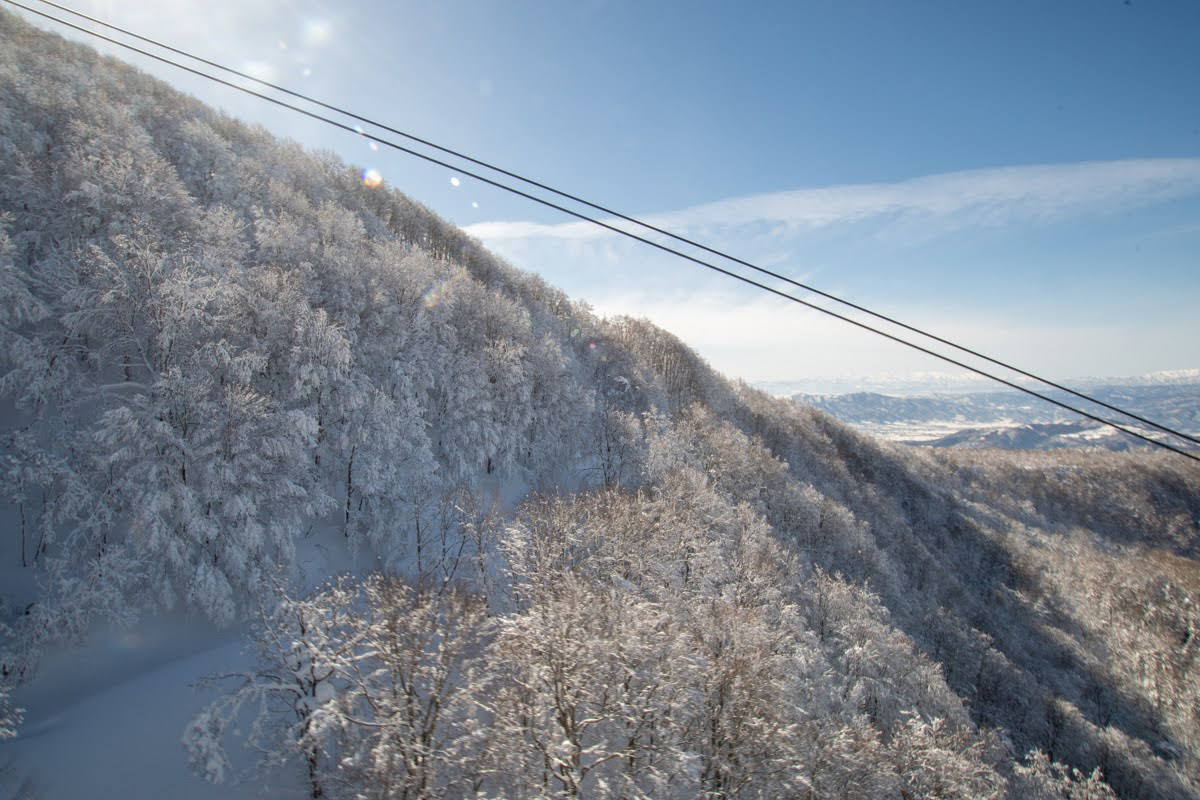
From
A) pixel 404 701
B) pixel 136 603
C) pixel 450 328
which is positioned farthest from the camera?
pixel 450 328

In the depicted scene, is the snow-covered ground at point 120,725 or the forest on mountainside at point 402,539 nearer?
the snow-covered ground at point 120,725

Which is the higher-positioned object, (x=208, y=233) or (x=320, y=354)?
(x=208, y=233)

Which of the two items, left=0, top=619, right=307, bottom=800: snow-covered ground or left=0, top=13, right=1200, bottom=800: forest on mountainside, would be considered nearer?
left=0, top=619, right=307, bottom=800: snow-covered ground

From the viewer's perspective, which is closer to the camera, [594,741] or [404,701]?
[404,701]

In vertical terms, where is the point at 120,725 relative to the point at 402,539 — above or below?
below

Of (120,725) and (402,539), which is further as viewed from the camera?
(402,539)

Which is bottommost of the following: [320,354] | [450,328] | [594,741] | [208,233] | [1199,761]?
[1199,761]

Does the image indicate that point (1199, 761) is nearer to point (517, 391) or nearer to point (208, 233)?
point (517, 391)

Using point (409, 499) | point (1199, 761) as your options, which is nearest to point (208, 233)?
point (409, 499)
